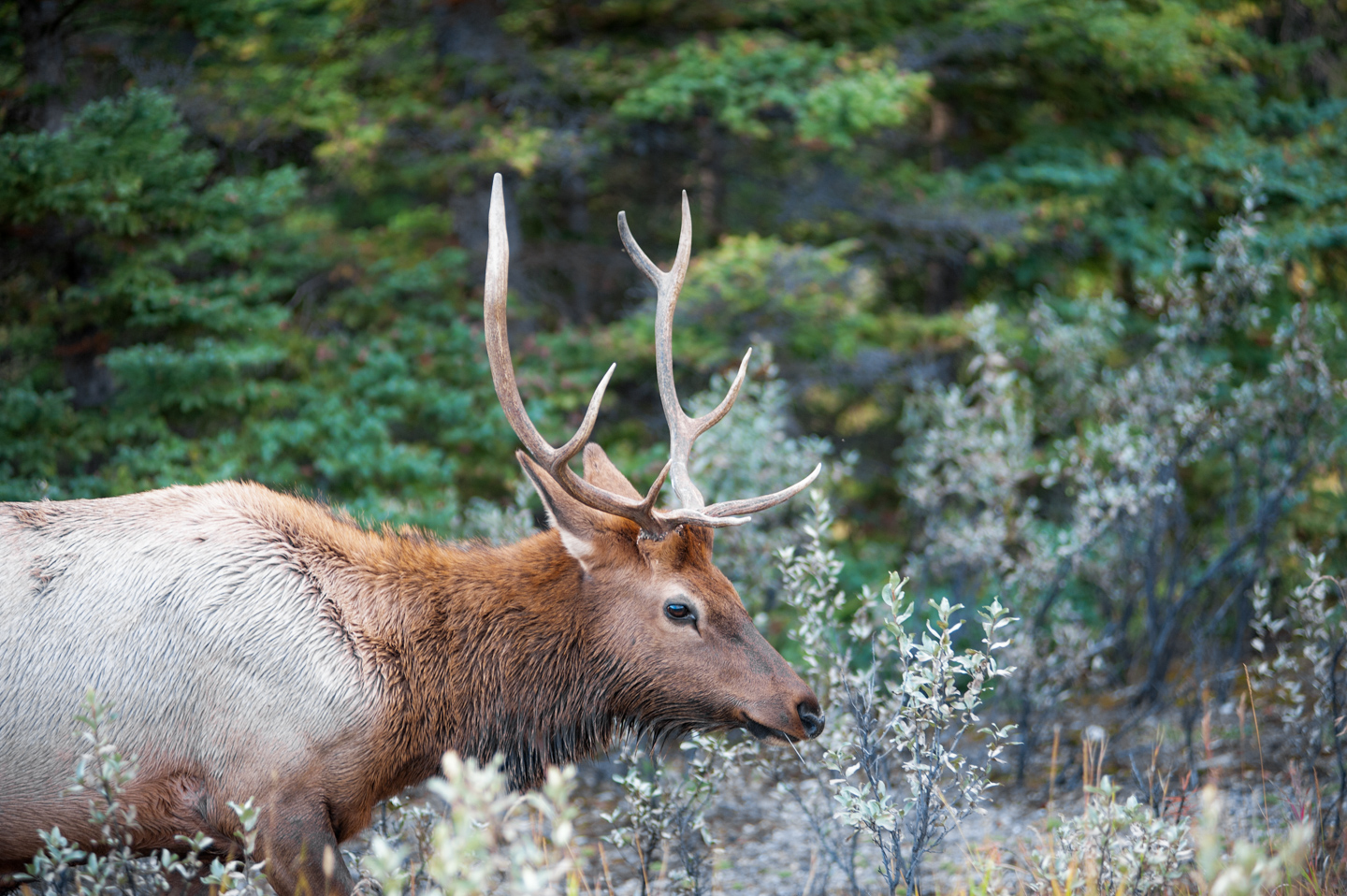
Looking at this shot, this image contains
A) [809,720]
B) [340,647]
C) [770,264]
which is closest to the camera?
[340,647]

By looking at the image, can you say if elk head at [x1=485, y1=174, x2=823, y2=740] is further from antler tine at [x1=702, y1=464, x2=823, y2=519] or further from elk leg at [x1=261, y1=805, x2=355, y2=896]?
elk leg at [x1=261, y1=805, x2=355, y2=896]

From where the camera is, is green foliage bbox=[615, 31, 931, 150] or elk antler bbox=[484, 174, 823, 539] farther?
green foliage bbox=[615, 31, 931, 150]

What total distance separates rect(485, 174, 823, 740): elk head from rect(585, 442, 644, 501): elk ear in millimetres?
319

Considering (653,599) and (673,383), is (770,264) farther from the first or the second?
(653,599)

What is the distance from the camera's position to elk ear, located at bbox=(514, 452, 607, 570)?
3.54m

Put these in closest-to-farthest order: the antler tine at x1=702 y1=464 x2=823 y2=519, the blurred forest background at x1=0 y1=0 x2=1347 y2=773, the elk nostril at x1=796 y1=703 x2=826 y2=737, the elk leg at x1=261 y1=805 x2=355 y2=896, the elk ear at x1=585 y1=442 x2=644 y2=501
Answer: the elk leg at x1=261 y1=805 x2=355 y2=896 → the elk nostril at x1=796 y1=703 x2=826 y2=737 → the antler tine at x1=702 y1=464 x2=823 y2=519 → the elk ear at x1=585 y1=442 x2=644 y2=501 → the blurred forest background at x1=0 y1=0 x2=1347 y2=773

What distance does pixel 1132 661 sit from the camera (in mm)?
7293

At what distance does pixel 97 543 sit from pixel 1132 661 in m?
6.69

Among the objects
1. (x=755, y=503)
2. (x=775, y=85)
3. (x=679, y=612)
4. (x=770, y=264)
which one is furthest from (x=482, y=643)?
(x=775, y=85)

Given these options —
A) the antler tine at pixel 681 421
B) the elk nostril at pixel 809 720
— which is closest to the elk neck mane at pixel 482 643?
the antler tine at pixel 681 421

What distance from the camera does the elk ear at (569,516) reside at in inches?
140

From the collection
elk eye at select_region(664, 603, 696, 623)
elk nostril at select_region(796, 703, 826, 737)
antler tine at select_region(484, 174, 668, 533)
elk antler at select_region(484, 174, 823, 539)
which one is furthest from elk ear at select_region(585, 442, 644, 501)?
elk nostril at select_region(796, 703, 826, 737)

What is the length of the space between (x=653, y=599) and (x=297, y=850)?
1361mm

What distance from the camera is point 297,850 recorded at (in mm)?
3018
